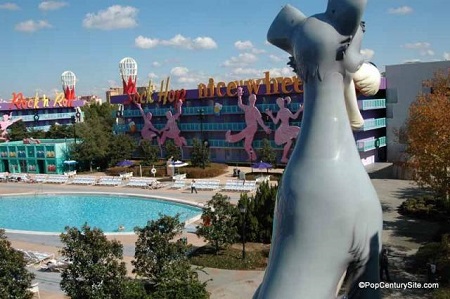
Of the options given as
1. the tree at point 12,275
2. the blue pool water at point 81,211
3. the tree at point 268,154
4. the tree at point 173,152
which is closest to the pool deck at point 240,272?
the blue pool water at point 81,211

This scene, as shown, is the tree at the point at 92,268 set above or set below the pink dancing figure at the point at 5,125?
below

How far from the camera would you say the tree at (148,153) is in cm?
3719

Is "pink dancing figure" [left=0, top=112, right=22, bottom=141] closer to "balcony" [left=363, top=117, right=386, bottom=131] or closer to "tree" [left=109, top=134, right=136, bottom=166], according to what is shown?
"tree" [left=109, top=134, right=136, bottom=166]

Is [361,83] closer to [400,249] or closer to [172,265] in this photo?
[172,265]

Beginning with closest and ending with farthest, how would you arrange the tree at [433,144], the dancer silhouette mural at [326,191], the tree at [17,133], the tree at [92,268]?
the dancer silhouette mural at [326,191] < the tree at [92,268] < the tree at [433,144] < the tree at [17,133]

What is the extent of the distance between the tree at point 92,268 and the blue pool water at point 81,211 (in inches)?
433

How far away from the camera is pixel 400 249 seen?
1544cm

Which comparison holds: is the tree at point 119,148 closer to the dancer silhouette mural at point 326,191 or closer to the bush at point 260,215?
the bush at point 260,215

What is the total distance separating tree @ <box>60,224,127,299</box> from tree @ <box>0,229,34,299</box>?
0.94 m

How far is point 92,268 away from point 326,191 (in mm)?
7562

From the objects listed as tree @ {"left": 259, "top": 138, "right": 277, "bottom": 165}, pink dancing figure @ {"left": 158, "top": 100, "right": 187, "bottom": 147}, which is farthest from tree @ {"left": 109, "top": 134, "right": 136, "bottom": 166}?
tree @ {"left": 259, "top": 138, "right": 277, "bottom": 165}

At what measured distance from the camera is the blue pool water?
930 inches

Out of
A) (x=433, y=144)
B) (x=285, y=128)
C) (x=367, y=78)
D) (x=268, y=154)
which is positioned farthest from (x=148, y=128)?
(x=367, y=78)

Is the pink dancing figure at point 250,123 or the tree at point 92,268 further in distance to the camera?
the pink dancing figure at point 250,123
